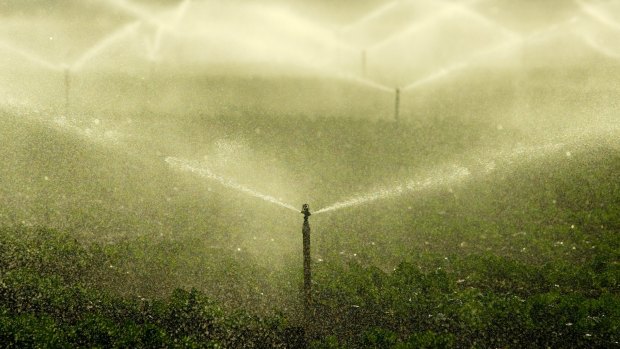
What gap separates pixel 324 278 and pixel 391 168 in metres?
8.98

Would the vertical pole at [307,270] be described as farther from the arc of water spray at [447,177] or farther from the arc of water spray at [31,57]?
the arc of water spray at [31,57]

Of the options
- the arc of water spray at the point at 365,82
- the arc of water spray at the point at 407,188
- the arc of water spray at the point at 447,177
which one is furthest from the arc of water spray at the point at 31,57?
the arc of water spray at the point at 447,177

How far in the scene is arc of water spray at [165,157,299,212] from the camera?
1558 centimetres

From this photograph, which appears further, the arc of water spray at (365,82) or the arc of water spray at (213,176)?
the arc of water spray at (365,82)

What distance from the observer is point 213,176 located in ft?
57.1

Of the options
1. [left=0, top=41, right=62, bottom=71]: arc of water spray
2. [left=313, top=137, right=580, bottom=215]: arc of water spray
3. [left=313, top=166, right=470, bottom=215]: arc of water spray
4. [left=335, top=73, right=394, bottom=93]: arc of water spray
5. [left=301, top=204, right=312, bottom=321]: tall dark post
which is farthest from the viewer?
[left=335, top=73, right=394, bottom=93]: arc of water spray

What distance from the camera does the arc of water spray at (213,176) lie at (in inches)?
613

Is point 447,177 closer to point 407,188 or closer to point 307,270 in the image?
point 407,188

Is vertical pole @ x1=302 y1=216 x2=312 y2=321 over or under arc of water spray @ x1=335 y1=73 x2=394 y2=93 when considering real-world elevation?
under

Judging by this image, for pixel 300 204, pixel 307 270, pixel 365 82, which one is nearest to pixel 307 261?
pixel 307 270

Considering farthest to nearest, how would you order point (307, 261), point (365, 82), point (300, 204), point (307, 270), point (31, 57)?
point (365, 82), point (31, 57), point (300, 204), point (307, 270), point (307, 261)

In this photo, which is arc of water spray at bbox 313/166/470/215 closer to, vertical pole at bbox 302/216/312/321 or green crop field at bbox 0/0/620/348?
green crop field at bbox 0/0/620/348

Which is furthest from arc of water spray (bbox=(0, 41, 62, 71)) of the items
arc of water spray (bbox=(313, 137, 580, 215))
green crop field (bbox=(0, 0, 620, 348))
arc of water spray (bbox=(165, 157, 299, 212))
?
arc of water spray (bbox=(313, 137, 580, 215))

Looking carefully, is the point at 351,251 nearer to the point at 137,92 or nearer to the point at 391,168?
the point at 391,168
